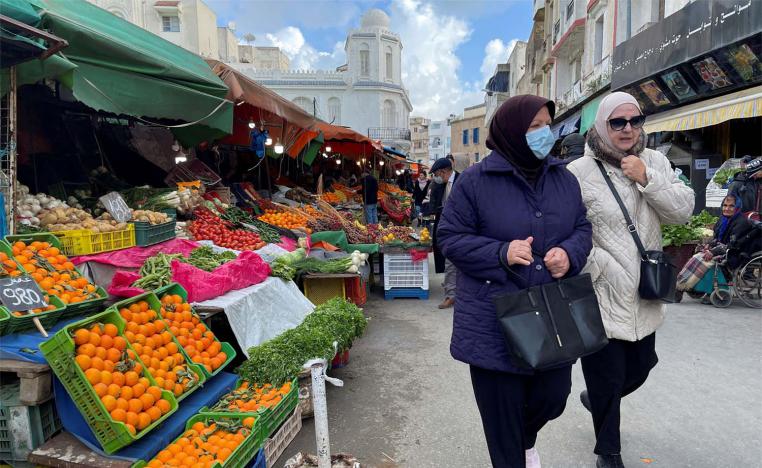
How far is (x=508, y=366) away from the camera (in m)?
1.92

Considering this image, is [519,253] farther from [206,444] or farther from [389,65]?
[389,65]

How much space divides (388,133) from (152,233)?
35.1 meters

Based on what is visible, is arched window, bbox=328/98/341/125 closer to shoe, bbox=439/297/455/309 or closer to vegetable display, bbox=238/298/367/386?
shoe, bbox=439/297/455/309

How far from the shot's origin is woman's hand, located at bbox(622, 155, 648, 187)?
7.54 feet

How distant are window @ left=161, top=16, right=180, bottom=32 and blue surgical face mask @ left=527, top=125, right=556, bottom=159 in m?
35.7

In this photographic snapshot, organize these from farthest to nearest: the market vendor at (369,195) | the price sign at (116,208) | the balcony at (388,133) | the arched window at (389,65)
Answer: the arched window at (389,65) < the balcony at (388,133) < the market vendor at (369,195) < the price sign at (116,208)

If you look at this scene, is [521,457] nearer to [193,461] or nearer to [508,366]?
[508,366]

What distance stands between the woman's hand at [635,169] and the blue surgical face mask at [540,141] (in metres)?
0.61

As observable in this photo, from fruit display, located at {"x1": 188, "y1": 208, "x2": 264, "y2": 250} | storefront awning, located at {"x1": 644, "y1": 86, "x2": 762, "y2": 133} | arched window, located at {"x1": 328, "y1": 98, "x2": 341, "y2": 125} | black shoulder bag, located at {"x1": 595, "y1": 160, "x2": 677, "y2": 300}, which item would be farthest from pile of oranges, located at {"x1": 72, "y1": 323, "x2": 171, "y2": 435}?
arched window, located at {"x1": 328, "y1": 98, "x2": 341, "y2": 125}

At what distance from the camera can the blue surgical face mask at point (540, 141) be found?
196 centimetres

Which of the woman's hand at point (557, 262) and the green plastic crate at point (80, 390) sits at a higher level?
the woman's hand at point (557, 262)

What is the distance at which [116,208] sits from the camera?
15.7ft

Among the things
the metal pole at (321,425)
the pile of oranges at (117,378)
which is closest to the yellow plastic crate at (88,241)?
the pile of oranges at (117,378)

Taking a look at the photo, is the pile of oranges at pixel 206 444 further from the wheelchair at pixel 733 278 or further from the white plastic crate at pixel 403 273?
the wheelchair at pixel 733 278
